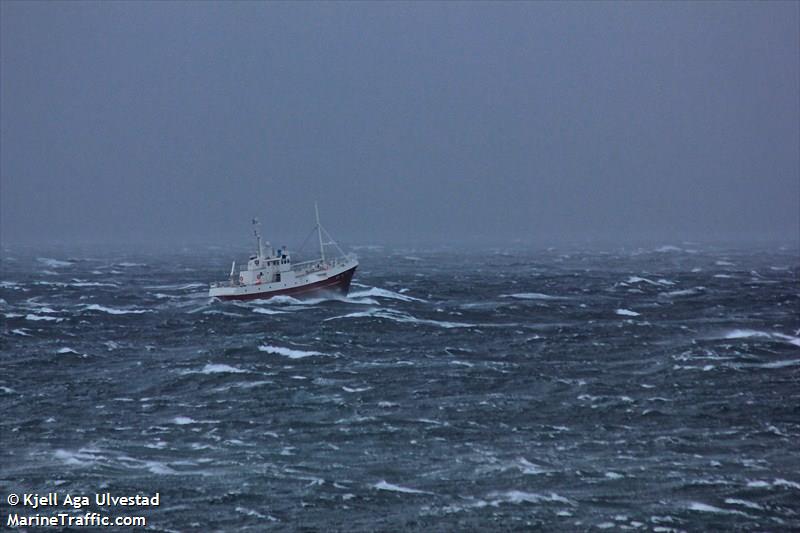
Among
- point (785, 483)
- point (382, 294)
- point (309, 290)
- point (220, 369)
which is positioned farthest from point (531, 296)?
point (785, 483)

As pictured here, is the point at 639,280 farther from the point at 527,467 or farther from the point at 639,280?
the point at 527,467

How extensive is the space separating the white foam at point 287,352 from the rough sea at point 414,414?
268 mm

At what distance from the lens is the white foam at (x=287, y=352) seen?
58878 mm

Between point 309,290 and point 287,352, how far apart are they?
33193 millimetres

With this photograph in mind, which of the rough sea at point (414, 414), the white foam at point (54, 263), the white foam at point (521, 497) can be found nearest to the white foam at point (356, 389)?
the rough sea at point (414, 414)

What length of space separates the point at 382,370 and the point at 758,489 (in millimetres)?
26160

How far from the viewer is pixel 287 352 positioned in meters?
60.0

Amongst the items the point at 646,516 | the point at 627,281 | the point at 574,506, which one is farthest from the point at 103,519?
the point at 627,281

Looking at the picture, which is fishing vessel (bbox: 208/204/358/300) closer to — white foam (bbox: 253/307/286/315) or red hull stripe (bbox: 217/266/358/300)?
red hull stripe (bbox: 217/266/358/300)

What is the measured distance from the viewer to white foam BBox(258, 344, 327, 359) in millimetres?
58878

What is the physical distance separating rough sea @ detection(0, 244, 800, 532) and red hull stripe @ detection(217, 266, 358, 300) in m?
5.71

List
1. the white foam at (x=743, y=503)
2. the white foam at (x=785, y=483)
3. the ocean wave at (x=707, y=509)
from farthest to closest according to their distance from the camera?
the white foam at (x=785, y=483) → the white foam at (x=743, y=503) → the ocean wave at (x=707, y=509)

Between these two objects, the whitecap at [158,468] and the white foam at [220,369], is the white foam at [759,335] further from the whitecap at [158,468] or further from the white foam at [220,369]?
the whitecap at [158,468]

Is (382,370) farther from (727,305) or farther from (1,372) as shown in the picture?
(727,305)
